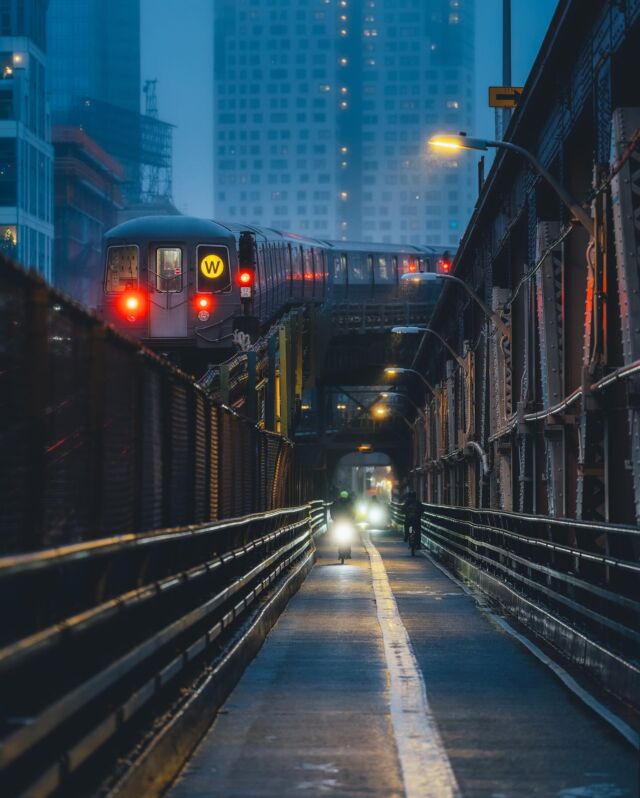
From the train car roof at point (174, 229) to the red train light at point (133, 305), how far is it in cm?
185

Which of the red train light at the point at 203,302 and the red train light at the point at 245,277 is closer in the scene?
the red train light at the point at 245,277

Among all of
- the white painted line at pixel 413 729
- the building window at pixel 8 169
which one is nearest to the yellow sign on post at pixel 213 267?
the white painted line at pixel 413 729

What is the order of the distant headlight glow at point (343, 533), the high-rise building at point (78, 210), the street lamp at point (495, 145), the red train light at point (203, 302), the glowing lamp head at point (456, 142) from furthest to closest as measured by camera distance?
the high-rise building at point (78, 210)
the red train light at point (203, 302)
the distant headlight glow at point (343, 533)
the glowing lamp head at point (456, 142)
the street lamp at point (495, 145)

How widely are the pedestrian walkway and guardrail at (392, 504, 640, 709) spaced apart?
46cm

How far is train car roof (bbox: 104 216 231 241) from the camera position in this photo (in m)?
43.1

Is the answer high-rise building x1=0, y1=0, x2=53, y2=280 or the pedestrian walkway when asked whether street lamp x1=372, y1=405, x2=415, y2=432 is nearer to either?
high-rise building x1=0, y1=0, x2=53, y2=280

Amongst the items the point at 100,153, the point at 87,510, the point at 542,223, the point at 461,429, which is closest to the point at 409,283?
the point at 461,429

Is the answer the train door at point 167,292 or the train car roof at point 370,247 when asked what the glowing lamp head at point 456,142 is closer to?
the train door at point 167,292

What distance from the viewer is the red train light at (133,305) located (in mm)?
42156

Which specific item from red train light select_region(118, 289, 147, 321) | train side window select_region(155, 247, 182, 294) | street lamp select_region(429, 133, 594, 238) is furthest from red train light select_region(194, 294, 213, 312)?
street lamp select_region(429, 133, 594, 238)

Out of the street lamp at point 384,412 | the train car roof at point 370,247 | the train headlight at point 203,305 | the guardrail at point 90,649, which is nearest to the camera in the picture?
the guardrail at point 90,649

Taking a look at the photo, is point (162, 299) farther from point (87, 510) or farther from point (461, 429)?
point (87, 510)

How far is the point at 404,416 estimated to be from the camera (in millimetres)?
100625

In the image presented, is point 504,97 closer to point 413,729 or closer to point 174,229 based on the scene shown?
point 174,229
